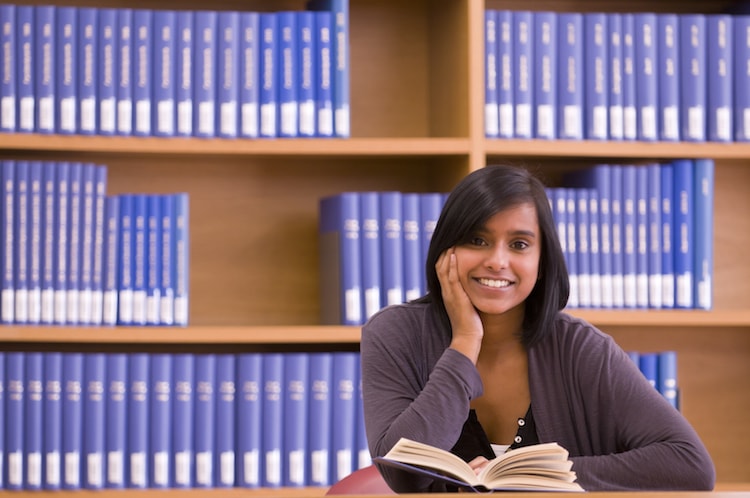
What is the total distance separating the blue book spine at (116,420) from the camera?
229 centimetres

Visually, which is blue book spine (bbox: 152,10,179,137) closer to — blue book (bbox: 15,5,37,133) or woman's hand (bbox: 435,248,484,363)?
blue book (bbox: 15,5,37,133)

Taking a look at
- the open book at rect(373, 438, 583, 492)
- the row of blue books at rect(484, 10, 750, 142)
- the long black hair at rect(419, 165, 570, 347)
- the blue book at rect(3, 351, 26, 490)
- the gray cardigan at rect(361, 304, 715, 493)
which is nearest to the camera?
the open book at rect(373, 438, 583, 492)

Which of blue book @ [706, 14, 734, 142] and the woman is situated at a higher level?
blue book @ [706, 14, 734, 142]

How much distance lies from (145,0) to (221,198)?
1.77 feet

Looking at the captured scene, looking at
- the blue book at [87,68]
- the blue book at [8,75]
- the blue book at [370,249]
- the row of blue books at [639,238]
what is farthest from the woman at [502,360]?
the blue book at [8,75]

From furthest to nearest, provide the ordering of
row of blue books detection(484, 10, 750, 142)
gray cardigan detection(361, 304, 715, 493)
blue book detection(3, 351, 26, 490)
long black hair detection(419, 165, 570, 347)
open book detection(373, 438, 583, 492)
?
1. row of blue books detection(484, 10, 750, 142)
2. blue book detection(3, 351, 26, 490)
3. long black hair detection(419, 165, 570, 347)
4. gray cardigan detection(361, 304, 715, 493)
5. open book detection(373, 438, 583, 492)

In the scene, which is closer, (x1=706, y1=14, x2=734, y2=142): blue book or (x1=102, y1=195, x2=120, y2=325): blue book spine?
(x1=102, y1=195, x2=120, y2=325): blue book spine

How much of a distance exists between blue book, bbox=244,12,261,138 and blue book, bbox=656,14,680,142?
3.13ft

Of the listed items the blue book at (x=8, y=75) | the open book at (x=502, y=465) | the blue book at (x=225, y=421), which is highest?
the blue book at (x=8, y=75)

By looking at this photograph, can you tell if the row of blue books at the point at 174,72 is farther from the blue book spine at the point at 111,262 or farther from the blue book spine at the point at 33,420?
the blue book spine at the point at 33,420

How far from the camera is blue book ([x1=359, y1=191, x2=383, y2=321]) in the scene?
2352 mm

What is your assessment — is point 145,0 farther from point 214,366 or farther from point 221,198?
point 214,366

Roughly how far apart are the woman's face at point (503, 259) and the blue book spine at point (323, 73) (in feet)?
2.75

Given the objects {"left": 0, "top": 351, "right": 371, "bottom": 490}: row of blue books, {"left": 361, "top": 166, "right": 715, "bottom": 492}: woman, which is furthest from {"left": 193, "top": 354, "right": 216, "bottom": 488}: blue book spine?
{"left": 361, "top": 166, "right": 715, "bottom": 492}: woman
